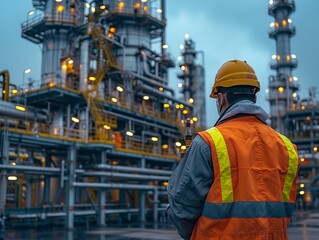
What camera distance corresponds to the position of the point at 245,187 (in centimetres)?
207

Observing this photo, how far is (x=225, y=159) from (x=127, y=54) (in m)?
34.2

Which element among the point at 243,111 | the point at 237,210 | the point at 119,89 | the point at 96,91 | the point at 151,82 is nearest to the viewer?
the point at 237,210

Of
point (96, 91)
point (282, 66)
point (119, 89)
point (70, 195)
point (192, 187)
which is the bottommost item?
point (70, 195)

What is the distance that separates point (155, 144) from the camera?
34906 millimetres

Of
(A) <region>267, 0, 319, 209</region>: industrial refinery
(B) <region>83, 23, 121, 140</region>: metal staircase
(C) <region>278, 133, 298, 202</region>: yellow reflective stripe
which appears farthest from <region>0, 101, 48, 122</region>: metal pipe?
(A) <region>267, 0, 319, 209</region>: industrial refinery

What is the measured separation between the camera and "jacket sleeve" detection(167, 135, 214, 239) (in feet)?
6.86

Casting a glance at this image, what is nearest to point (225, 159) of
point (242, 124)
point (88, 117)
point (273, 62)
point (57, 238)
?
point (242, 124)

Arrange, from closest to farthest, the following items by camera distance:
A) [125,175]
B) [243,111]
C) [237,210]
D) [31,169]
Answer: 1. [237,210]
2. [243,111]
3. [31,169]
4. [125,175]

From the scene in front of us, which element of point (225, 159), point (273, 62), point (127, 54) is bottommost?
point (225, 159)

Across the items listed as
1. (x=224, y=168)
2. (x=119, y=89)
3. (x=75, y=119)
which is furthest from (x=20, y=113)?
(x=224, y=168)

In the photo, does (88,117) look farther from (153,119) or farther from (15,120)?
(153,119)

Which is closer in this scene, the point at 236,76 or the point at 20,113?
the point at 236,76

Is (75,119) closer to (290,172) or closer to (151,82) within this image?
(151,82)

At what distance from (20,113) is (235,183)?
2299cm
